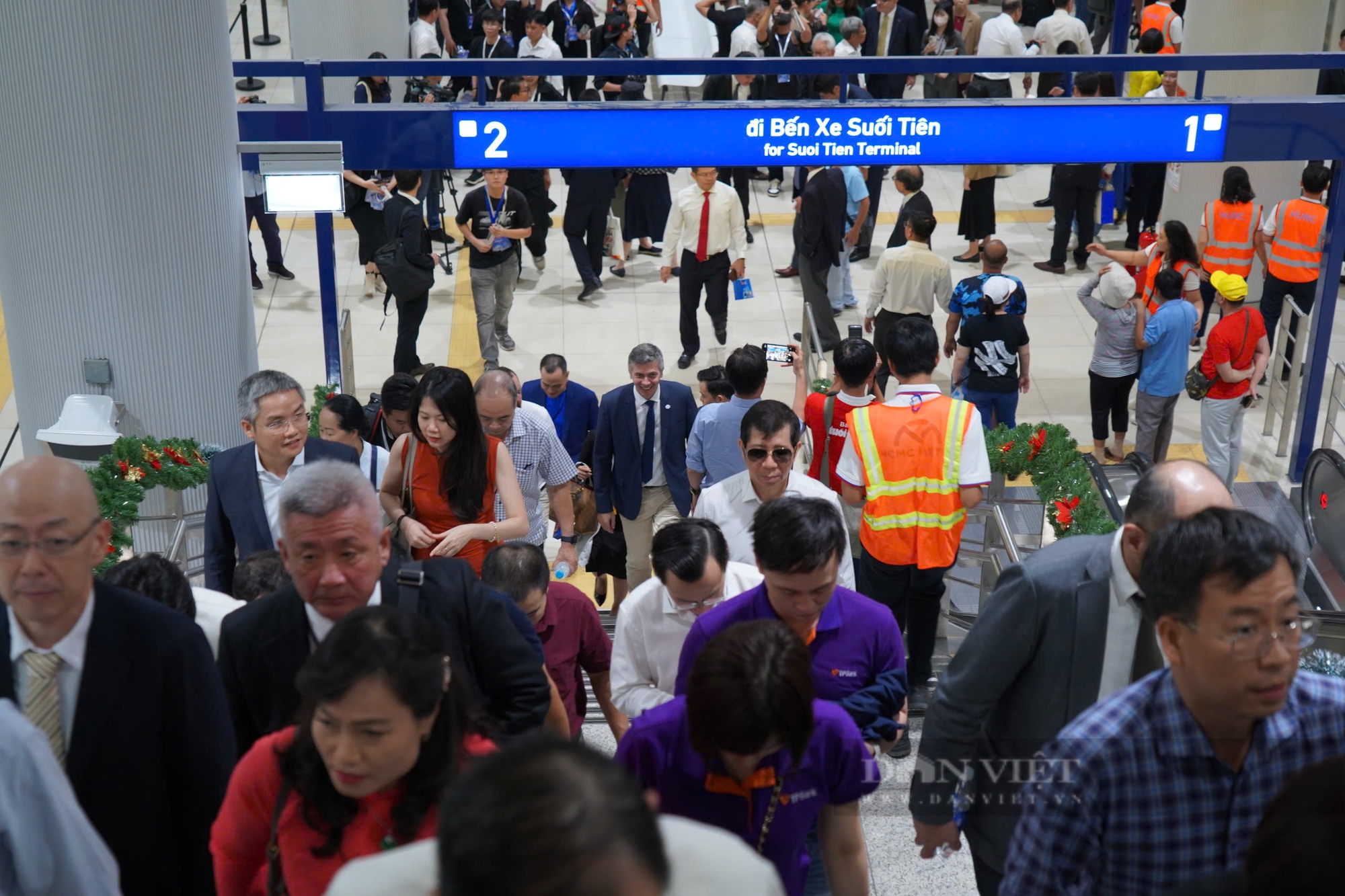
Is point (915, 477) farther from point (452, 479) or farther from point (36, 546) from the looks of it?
point (36, 546)

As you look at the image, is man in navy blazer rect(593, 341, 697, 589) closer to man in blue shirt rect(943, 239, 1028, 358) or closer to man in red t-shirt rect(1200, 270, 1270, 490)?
man in blue shirt rect(943, 239, 1028, 358)

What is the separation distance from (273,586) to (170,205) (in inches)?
129

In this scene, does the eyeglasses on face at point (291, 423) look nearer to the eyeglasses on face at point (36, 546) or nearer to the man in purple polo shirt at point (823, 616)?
the man in purple polo shirt at point (823, 616)

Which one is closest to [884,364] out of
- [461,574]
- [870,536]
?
[870,536]

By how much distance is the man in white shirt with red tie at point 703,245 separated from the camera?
38.2ft

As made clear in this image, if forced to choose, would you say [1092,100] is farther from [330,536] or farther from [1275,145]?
[330,536]

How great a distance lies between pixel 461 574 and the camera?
12.2 feet

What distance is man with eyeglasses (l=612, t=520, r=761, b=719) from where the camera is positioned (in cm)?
447

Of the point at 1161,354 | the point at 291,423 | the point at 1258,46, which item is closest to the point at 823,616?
the point at 291,423

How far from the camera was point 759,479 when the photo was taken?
568cm

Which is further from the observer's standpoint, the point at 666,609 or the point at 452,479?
the point at 452,479

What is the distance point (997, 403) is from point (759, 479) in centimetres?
496

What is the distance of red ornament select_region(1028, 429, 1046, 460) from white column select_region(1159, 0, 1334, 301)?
6.94 metres

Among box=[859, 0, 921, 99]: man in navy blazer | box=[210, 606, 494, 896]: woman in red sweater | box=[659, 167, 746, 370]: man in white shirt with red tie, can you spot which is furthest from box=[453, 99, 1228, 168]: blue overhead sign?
box=[859, 0, 921, 99]: man in navy blazer
